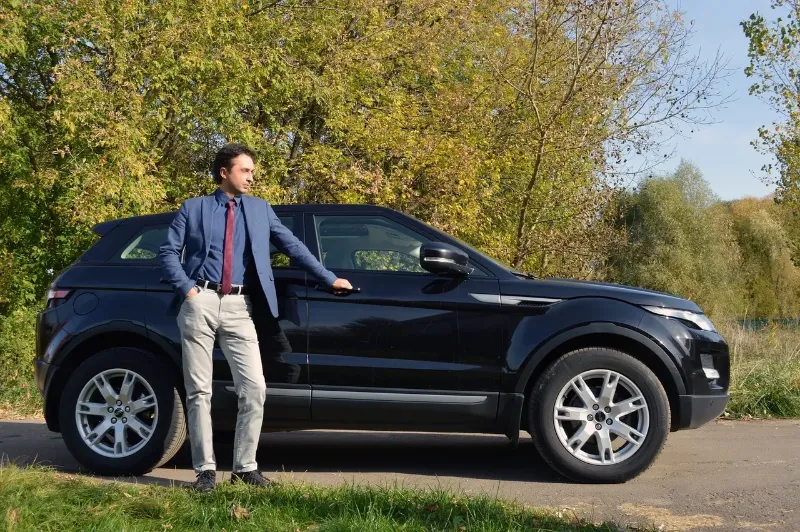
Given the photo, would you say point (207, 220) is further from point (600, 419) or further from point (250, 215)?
point (600, 419)

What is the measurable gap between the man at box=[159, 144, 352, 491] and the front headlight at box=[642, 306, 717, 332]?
2.41m

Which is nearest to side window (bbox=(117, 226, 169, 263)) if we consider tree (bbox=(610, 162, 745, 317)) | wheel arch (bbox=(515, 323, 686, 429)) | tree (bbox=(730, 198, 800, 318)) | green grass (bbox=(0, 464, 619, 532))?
green grass (bbox=(0, 464, 619, 532))

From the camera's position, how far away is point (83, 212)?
484 inches

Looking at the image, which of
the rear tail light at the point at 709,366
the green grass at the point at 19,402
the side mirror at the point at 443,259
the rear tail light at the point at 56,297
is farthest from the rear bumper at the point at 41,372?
the rear tail light at the point at 709,366

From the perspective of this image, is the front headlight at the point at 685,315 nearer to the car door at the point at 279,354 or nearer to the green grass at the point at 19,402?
the car door at the point at 279,354

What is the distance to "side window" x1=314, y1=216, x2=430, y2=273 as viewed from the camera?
19.2ft

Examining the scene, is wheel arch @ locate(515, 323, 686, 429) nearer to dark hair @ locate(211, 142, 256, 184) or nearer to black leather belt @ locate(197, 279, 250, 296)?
black leather belt @ locate(197, 279, 250, 296)

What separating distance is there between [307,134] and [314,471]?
1164 cm

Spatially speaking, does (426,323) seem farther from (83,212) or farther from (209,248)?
(83,212)

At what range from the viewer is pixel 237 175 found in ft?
17.5

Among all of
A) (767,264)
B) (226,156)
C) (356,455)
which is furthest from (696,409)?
(767,264)

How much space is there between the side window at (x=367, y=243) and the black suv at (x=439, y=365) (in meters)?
0.02

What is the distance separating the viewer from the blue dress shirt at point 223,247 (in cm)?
520

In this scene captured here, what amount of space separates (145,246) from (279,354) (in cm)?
125
